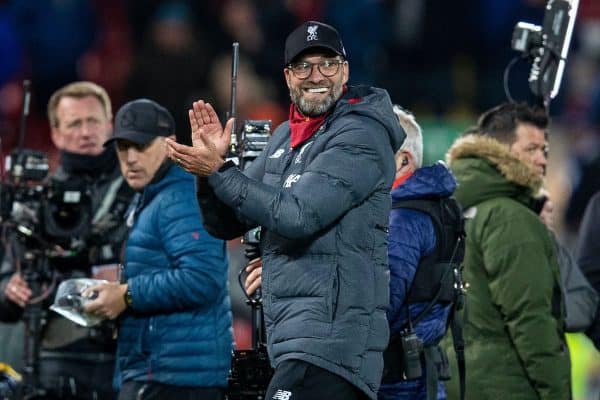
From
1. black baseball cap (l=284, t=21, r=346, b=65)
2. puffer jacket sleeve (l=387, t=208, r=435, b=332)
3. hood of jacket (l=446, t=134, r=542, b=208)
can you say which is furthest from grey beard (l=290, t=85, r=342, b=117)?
hood of jacket (l=446, t=134, r=542, b=208)

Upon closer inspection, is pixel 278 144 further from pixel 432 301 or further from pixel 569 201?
pixel 569 201

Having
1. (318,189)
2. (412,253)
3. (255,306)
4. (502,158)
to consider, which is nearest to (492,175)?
(502,158)

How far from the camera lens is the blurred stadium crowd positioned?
1352cm

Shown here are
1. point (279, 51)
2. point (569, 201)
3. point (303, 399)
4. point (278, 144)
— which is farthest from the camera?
point (279, 51)

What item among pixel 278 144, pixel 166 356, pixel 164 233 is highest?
pixel 278 144

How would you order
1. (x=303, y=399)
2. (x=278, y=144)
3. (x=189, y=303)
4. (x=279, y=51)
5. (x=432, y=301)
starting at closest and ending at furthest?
(x=303, y=399)
(x=278, y=144)
(x=432, y=301)
(x=189, y=303)
(x=279, y=51)

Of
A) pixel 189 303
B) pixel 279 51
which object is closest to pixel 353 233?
pixel 189 303

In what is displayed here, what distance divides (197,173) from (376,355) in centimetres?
93

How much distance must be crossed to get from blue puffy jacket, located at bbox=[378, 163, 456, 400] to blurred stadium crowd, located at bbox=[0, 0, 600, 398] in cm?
657

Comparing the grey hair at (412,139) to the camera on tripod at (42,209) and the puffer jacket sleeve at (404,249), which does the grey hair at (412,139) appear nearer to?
the puffer jacket sleeve at (404,249)

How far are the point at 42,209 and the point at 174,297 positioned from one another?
1284mm

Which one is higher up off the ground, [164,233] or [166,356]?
[164,233]

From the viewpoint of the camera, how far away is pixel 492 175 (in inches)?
291

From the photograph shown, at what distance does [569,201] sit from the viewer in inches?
505
